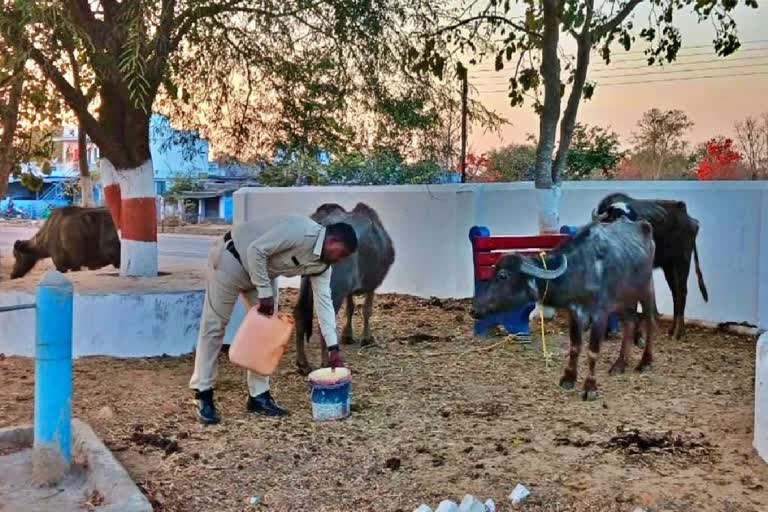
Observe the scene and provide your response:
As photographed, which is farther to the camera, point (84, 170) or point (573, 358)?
point (84, 170)

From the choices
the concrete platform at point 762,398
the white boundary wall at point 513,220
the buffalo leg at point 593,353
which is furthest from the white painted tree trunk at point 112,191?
the concrete platform at point 762,398

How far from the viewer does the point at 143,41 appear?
6.21m

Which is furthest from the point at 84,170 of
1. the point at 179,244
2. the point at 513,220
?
the point at 179,244

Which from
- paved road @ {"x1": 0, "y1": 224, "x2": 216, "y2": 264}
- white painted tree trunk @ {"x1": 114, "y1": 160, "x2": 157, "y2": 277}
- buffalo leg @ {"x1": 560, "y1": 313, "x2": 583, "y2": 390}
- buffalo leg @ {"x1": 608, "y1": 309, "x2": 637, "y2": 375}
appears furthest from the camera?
paved road @ {"x1": 0, "y1": 224, "x2": 216, "y2": 264}

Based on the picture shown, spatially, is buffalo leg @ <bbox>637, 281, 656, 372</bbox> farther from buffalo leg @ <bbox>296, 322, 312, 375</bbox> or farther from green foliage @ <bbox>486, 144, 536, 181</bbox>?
green foliage @ <bbox>486, 144, 536, 181</bbox>

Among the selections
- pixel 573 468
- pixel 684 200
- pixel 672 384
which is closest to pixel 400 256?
pixel 684 200

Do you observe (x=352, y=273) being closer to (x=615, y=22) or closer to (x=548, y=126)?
(x=548, y=126)

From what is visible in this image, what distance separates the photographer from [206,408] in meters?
5.81

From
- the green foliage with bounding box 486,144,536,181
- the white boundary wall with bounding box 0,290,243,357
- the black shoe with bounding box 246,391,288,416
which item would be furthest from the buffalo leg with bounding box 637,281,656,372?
the green foliage with bounding box 486,144,536,181

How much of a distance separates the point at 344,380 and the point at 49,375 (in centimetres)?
203

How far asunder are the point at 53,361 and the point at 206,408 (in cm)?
153

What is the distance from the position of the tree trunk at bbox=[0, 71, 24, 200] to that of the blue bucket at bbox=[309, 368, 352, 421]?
3.79 m

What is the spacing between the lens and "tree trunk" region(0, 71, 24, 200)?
7.75 meters

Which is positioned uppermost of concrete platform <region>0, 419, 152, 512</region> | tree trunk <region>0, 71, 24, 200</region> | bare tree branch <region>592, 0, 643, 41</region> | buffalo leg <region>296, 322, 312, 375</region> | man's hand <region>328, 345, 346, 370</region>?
bare tree branch <region>592, 0, 643, 41</region>
